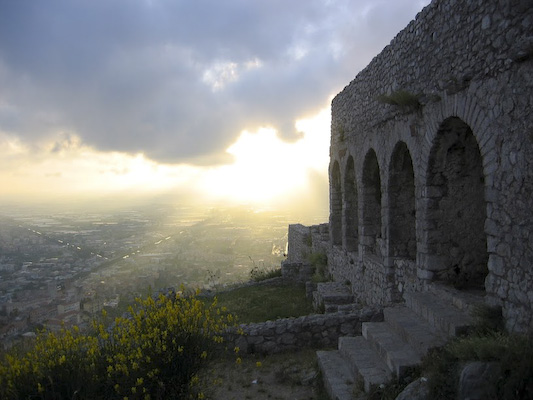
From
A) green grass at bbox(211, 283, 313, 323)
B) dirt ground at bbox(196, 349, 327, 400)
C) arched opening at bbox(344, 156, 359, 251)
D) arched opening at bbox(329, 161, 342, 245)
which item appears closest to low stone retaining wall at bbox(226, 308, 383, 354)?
dirt ground at bbox(196, 349, 327, 400)

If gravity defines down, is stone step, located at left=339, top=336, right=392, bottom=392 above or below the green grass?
above

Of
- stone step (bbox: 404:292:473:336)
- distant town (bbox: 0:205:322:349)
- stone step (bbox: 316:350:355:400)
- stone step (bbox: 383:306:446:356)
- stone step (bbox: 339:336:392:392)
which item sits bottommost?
distant town (bbox: 0:205:322:349)

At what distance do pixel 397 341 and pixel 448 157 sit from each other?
3246 mm

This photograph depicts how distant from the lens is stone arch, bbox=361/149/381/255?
34.7 feet

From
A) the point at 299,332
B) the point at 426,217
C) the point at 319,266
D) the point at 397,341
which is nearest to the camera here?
the point at 397,341

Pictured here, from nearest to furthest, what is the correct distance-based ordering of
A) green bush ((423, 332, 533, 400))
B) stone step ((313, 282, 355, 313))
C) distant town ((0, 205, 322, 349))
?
green bush ((423, 332, 533, 400)) → stone step ((313, 282, 355, 313)) → distant town ((0, 205, 322, 349))

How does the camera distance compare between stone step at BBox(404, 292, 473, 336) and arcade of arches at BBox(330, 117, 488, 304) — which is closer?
stone step at BBox(404, 292, 473, 336)

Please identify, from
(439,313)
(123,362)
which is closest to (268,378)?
(439,313)

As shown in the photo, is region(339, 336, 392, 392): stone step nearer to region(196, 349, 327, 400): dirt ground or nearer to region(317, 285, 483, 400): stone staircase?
region(317, 285, 483, 400): stone staircase

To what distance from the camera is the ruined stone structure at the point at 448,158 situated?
473 cm

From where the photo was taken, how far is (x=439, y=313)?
5746 mm

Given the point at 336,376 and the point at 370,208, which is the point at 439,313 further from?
the point at 370,208

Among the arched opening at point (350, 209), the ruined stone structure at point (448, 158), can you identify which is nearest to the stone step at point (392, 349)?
the ruined stone structure at point (448, 158)

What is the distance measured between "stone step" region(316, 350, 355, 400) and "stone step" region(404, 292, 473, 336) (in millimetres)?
1409
